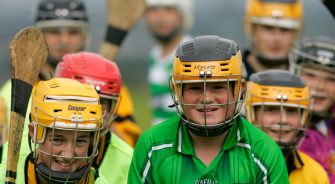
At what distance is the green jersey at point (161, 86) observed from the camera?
10.6 m

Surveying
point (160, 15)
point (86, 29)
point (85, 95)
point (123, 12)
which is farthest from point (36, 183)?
point (160, 15)

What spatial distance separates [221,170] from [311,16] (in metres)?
10.1

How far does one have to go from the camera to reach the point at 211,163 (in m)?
6.13

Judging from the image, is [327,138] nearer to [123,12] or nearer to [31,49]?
[123,12]

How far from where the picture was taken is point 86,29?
30.1ft

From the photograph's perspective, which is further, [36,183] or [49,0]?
[49,0]

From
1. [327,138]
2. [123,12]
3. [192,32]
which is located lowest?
[192,32]

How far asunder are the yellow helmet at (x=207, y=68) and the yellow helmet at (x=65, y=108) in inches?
17.7

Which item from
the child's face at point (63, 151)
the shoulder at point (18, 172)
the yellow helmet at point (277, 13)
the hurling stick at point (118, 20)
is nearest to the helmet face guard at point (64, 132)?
the child's face at point (63, 151)

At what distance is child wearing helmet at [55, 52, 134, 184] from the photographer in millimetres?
7137

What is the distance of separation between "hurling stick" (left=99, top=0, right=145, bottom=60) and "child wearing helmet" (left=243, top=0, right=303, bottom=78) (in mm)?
1061

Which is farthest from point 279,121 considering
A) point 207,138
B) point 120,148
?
point 207,138

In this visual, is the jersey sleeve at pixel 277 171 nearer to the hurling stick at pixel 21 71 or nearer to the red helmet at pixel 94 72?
the hurling stick at pixel 21 71

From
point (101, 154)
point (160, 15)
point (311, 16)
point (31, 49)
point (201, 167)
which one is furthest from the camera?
point (311, 16)
